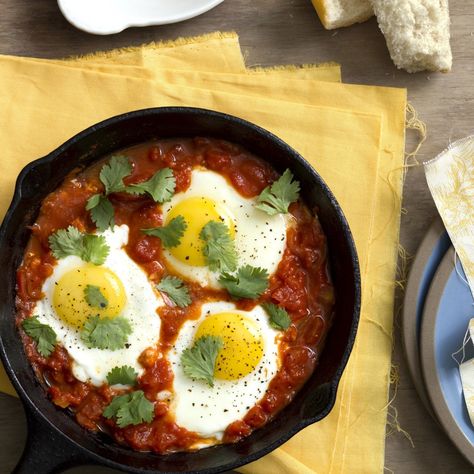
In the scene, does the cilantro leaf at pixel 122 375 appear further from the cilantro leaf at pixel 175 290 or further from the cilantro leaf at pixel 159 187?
the cilantro leaf at pixel 159 187

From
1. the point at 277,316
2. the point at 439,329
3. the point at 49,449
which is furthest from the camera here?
the point at 439,329

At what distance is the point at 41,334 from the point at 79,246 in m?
0.42

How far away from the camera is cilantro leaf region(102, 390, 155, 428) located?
3104 mm

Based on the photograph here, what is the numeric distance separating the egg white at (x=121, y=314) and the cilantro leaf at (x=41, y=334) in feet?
0.09

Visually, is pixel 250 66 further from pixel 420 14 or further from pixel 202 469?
pixel 202 469

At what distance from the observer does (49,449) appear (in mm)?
2916

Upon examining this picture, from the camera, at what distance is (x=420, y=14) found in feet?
11.1

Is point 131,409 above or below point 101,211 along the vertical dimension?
below

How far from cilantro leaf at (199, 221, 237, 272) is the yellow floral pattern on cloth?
102cm

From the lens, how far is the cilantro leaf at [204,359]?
10.3 ft

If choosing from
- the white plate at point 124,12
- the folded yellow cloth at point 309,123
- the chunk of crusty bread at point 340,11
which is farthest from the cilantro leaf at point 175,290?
the chunk of crusty bread at point 340,11

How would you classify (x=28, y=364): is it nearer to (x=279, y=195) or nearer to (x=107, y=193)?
(x=107, y=193)

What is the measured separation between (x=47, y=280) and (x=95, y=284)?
9.6 inches

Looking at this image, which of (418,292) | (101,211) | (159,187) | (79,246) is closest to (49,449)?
(79,246)
